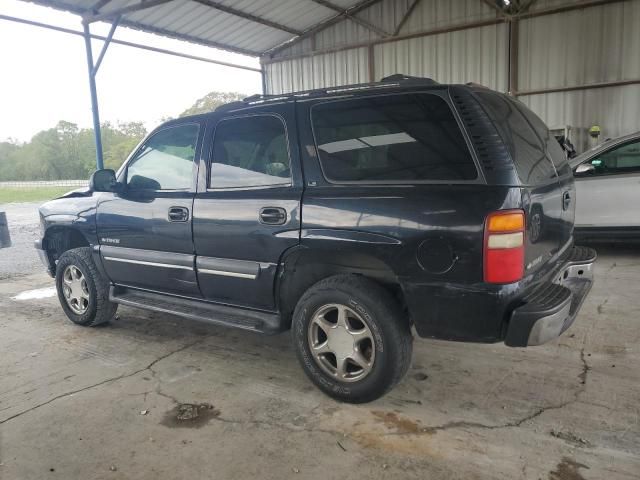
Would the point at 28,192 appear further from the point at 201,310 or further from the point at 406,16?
the point at 201,310

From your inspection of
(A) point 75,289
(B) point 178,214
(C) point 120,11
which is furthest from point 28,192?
(B) point 178,214

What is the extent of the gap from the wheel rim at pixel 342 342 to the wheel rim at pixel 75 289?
2.65 meters

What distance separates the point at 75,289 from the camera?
4730 mm

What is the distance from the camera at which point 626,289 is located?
5105 millimetres

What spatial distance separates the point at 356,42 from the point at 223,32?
12.9 ft

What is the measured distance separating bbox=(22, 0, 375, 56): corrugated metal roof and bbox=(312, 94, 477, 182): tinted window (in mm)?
7751

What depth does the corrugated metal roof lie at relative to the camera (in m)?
9.93

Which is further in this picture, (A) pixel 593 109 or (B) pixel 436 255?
(A) pixel 593 109

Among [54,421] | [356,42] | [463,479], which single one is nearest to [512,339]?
[463,479]

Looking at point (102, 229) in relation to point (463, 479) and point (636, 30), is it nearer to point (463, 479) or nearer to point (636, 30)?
point (463, 479)

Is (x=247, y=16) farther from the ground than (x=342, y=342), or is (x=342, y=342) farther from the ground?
(x=247, y=16)

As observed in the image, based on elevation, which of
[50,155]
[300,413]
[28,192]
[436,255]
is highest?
[50,155]

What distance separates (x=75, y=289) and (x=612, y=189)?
21.0ft

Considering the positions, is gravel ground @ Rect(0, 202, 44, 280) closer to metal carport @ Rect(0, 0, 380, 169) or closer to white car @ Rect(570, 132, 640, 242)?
metal carport @ Rect(0, 0, 380, 169)
